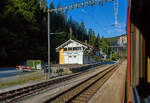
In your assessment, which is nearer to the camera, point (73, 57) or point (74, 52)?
point (74, 52)

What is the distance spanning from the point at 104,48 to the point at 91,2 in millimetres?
65567

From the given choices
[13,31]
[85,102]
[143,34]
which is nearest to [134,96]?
[143,34]

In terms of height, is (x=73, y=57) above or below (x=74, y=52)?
below

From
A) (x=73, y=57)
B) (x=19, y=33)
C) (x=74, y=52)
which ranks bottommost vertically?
(x=73, y=57)

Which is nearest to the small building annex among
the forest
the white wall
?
the white wall

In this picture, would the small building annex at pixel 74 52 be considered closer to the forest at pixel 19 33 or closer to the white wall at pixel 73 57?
the white wall at pixel 73 57

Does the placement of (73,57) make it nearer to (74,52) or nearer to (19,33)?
(74,52)

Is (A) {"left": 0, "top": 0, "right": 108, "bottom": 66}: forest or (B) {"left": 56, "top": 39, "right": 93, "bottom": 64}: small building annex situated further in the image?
(B) {"left": 56, "top": 39, "right": 93, "bottom": 64}: small building annex

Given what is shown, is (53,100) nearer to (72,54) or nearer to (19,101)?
(19,101)

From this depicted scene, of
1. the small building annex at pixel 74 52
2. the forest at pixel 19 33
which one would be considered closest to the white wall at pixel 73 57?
the small building annex at pixel 74 52

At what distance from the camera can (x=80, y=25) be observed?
95125 mm

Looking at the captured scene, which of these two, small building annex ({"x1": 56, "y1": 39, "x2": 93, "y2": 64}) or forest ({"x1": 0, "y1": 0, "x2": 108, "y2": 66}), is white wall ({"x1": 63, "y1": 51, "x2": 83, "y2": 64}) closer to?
small building annex ({"x1": 56, "y1": 39, "x2": 93, "y2": 64})

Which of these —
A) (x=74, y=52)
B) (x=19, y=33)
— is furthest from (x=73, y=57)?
(x=19, y=33)

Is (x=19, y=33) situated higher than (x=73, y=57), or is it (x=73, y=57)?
(x=19, y=33)
